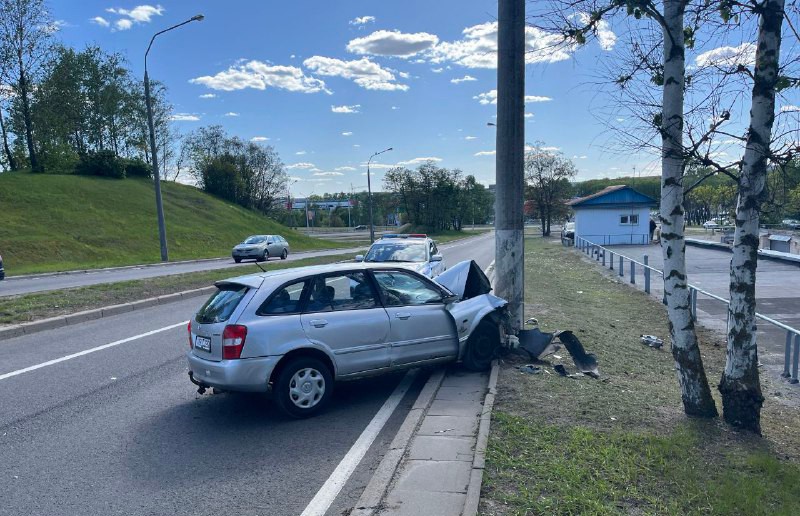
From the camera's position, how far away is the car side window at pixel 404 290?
6480 millimetres

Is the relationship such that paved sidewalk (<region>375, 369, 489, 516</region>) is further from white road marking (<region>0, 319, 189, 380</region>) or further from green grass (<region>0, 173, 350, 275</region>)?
green grass (<region>0, 173, 350, 275</region>)

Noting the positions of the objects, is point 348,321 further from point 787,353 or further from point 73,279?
point 73,279

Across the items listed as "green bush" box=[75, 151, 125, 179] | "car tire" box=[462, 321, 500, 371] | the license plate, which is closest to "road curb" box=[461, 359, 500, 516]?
"car tire" box=[462, 321, 500, 371]

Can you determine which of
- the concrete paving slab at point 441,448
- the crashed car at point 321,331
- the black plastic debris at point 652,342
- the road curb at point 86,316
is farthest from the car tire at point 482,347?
the road curb at point 86,316

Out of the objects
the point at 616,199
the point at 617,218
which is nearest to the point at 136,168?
the point at 616,199

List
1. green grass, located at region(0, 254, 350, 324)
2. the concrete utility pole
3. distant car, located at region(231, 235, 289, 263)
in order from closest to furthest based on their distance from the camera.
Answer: the concrete utility pole
green grass, located at region(0, 254, 350, 324)
distant car, located at region(231, 235, 289, 263)

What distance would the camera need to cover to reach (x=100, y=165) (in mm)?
51781

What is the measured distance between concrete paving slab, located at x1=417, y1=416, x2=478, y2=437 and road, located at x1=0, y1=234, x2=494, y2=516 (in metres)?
0.40

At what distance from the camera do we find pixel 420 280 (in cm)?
688

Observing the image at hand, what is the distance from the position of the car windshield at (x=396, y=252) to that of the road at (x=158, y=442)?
20.7 feet

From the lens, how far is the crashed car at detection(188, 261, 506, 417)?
5.48 m

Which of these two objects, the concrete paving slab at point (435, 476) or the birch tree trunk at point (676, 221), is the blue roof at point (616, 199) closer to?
the birch tree trunk at point (676, 221)

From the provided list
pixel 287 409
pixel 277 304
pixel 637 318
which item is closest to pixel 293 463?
pixel 287 409

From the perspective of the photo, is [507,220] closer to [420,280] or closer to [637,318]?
[420,280]
